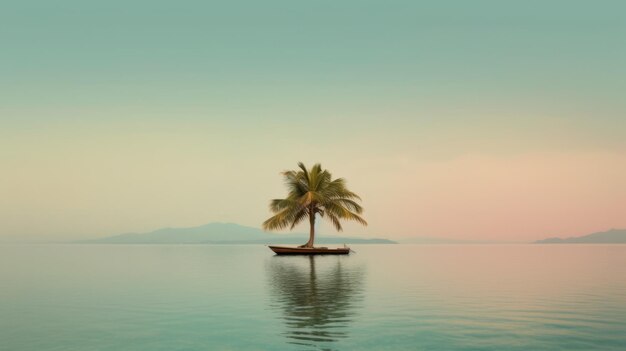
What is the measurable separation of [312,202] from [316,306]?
169ft

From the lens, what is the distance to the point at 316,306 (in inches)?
871

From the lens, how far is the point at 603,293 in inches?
1134

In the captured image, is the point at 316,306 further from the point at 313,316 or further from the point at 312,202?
the point at 312,202

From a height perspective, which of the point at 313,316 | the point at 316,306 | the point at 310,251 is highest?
the point at 310,251

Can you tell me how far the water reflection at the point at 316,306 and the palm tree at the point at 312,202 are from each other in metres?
36.4

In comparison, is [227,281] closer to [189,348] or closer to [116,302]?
[116,302]

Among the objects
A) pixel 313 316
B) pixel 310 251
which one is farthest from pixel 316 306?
pixel 310 251

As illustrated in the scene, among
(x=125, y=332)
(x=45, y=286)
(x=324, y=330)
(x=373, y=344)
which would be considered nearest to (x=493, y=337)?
(x=373, y=344)

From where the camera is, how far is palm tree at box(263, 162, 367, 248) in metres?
73.2

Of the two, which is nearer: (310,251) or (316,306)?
(316,306)

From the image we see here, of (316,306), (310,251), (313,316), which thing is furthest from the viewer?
(310,251)

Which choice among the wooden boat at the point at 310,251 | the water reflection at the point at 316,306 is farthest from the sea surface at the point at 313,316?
the wooden boat at the point at 310,251

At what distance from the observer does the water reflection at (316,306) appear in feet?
52.3

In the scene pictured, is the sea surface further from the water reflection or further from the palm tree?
the palm tree
